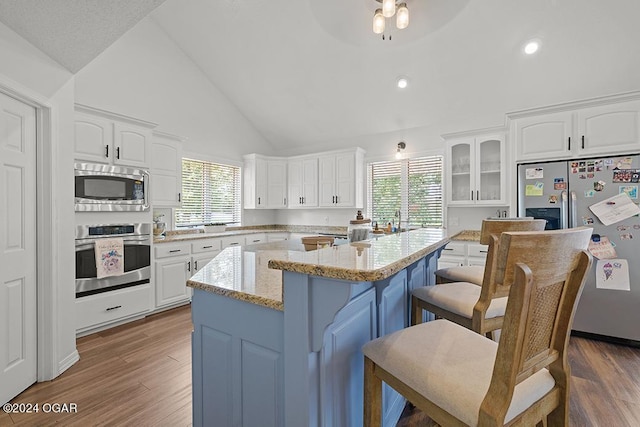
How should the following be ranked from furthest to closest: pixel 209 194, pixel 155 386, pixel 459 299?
pixel 209 194 < pixel 155 386 < pixel 459 299

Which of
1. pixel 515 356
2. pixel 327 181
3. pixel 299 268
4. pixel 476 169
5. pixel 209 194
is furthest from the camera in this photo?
pixel 327 181

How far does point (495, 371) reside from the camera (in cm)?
79

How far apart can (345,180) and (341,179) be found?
0.26 ft

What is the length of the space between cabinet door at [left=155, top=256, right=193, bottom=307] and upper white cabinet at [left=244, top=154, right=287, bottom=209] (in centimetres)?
180

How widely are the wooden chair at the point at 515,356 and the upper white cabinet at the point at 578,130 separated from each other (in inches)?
107

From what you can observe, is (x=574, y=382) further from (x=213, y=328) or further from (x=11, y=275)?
(x=11, y=275)

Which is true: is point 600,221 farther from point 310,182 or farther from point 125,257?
point 125,257

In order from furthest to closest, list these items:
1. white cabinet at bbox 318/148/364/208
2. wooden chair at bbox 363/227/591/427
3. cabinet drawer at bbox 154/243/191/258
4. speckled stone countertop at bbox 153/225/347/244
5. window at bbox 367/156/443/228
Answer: white cabinet at bbox 318/148/364/208, window at bbox 367/156/443/228, speckled stone countertop at bbox 153/225/347/244, cabinet drawer at bbox 154/243/191/258, wooden chair at bbox 363/227/591/427

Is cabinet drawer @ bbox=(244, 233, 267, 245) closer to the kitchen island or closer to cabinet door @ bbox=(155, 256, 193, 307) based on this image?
cabinet door @ bbox=(155, 256, 193, 307)

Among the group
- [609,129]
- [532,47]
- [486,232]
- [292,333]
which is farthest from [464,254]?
[292,333]

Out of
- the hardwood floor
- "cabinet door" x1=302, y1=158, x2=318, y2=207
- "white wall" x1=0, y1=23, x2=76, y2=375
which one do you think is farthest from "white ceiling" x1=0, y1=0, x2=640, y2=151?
the hardwood floor

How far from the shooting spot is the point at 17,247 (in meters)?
2.03

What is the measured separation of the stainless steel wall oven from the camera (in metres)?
2.89

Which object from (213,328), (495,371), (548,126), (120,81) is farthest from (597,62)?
(120,81)
